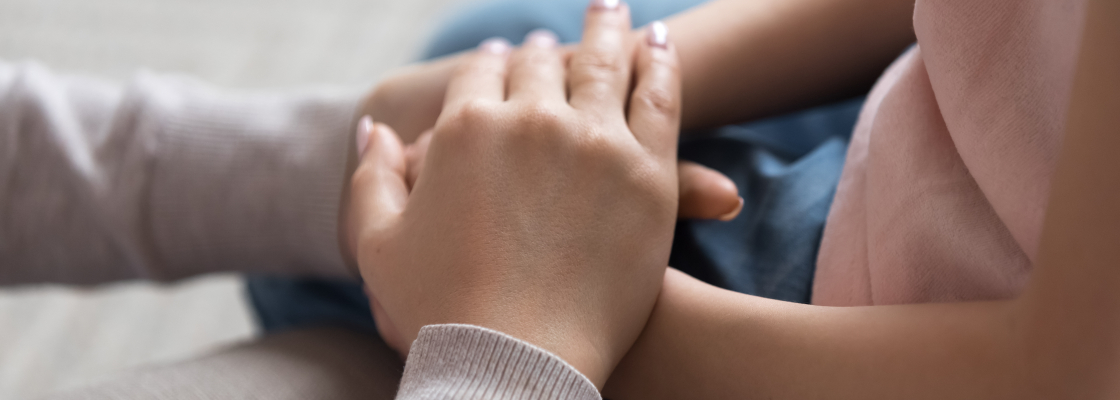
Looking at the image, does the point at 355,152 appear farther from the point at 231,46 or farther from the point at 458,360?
the point at 231,46

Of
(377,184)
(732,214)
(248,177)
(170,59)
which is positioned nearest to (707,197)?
(732,214)

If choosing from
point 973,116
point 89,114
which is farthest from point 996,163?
point 89,114

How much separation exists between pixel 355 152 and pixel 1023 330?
504mm

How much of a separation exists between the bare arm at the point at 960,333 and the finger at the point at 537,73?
0.15m

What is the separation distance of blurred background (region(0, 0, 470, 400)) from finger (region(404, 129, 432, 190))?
756 millimetres

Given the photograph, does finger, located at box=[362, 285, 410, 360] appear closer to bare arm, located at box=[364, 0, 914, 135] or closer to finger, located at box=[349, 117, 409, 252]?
finger, located at box=[349, 117, 409, 252]

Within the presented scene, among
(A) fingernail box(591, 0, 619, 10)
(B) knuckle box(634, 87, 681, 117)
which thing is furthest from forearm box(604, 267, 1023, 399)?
(A) fingernail box(591, 0, 619, 10)

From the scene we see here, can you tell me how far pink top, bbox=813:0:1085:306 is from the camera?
1.07 feet

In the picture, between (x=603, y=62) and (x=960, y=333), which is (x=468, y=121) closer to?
(x=603, y=62)

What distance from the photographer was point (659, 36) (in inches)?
21.5

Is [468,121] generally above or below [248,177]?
above

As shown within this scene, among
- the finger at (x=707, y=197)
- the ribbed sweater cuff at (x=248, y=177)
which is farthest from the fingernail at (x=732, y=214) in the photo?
the ribbed sweater cuff at (x=248, y=177)

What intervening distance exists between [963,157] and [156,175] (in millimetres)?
636

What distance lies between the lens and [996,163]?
1.12ft
